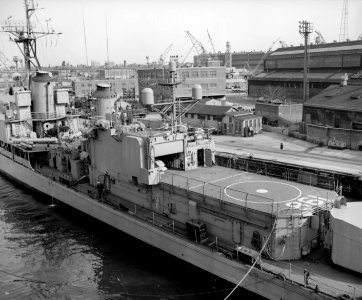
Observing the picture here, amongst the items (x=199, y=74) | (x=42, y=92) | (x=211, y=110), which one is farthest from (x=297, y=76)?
(x=42, y=92)

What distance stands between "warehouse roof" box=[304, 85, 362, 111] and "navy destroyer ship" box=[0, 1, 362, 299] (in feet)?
79.5

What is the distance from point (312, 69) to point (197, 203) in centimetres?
5985

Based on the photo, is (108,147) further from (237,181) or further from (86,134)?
(237,181)

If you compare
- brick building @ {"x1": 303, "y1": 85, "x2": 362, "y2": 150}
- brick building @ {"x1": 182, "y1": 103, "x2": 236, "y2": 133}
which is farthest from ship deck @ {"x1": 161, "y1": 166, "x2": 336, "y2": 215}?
brick building @ {"x1": 182, "y1": 103, "x2": 236, "y2": 133}

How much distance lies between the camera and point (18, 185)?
121 feet

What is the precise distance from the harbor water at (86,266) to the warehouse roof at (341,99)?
96.4 feet

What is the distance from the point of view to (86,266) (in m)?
21.2

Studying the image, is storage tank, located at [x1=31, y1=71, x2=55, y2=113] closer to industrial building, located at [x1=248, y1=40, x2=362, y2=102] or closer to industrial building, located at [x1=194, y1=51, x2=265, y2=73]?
industrial building, located at [x1=248, y1=40, x2=362, y2=102]

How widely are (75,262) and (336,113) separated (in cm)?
3297

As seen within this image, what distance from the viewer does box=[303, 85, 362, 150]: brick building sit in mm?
38562

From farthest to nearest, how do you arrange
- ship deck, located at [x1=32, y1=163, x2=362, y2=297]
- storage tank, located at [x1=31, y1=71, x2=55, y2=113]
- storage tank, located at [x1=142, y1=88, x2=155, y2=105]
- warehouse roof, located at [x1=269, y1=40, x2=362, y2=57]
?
warehouse roof, located at [x1=269, y1=40, x2=362, y2=57] → storage tank, located at [x1=31, y1=71, x2=55, y2=113] → storage tank, located at [x1=142, y1=88, x2=155, y2=105] → ship deck, located at [x1=32, y1=163, x2=362, y2=297]

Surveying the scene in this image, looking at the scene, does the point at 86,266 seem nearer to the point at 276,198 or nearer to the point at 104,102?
the point at 276,198

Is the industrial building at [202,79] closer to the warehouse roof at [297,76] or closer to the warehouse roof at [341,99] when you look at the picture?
the warehouse roof at [297,76]

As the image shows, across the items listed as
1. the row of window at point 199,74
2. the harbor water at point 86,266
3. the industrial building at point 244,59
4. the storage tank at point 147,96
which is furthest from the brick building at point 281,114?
the industrial building at point 244,59
